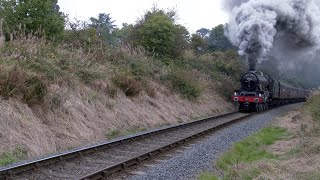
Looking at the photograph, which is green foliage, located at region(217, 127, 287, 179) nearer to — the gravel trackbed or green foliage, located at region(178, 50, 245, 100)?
the gravel trackbed

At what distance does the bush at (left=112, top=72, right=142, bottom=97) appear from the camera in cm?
1845

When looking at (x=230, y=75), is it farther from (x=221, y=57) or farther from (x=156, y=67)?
(x=156, y=67)

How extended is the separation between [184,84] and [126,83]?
7.90 m

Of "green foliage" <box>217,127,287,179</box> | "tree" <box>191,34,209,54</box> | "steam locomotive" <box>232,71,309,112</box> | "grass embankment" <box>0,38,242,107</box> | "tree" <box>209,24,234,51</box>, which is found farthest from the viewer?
"tree" <box>209,24,234,51</box>

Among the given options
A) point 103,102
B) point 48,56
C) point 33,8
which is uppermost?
point 33,8

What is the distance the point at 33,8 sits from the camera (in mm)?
20500

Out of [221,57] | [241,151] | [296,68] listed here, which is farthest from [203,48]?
[241,151]

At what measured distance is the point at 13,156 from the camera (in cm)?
912

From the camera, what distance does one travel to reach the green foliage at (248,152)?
29.6 feet

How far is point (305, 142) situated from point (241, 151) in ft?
5.70

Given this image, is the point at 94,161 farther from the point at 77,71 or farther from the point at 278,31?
the point at 278,31

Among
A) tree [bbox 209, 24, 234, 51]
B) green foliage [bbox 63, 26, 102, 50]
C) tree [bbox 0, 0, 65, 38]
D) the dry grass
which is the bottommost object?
the dry grass

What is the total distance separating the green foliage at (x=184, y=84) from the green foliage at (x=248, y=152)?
10184 millimetres

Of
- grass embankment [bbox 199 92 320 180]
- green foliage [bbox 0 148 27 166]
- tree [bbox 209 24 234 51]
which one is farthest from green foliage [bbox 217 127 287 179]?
tree [bbox 209 24 234 51]
